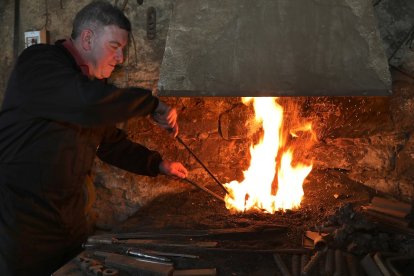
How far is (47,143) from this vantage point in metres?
2.00

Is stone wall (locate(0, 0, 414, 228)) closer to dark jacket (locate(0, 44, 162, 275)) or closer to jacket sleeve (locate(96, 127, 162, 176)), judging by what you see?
jacket sleeve (locate(96, 127, 162, 176))

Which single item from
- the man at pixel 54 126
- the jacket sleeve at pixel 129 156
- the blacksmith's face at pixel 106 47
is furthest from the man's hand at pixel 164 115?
the jacket sleeve at pixel 129 156

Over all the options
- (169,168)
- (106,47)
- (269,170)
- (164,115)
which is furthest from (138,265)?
(269,170)

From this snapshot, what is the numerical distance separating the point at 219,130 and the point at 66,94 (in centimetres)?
178

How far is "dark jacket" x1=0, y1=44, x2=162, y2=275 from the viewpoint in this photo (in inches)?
70.2

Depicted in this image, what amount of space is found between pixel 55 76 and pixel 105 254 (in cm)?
88

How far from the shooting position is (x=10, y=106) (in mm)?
1998

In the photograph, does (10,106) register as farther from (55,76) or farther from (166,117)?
(166,117)

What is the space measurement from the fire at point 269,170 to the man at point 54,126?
1053mm

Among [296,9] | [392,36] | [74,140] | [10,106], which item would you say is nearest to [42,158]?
[74,140]

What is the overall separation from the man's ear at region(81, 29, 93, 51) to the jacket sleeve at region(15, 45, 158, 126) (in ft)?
0.55

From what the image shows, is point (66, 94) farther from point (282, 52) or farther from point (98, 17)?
point (282, 52)

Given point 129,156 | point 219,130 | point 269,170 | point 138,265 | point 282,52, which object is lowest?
point 138,265

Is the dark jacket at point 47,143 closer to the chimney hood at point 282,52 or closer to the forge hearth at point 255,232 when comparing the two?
the forge hearth at point 255,232
